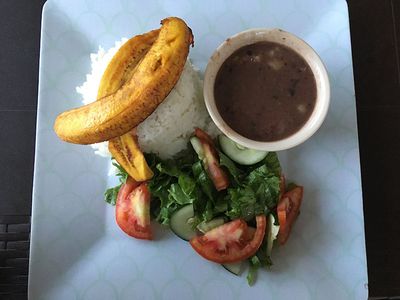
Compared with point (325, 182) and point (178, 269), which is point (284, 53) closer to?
point (325, 182)

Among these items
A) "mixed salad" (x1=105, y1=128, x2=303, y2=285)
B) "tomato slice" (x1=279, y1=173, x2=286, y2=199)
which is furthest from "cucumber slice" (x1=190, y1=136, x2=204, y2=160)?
"tomato slice" (x1=279, y1=173, x2=286, y2=199)

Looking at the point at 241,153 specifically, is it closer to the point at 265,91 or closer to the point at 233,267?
the point at 265,91

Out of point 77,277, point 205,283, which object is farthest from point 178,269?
point 77,277

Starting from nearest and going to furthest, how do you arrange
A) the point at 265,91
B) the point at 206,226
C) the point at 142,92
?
1. the point at 142,92
2. the point at 265,91
3. the point at 206,226

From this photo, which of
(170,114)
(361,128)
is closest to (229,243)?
(170,114)

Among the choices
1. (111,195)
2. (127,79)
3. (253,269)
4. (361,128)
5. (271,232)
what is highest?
(127,79)

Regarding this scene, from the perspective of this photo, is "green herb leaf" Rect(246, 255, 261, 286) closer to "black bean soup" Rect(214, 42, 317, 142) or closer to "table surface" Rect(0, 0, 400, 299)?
"black bean soup" Rect(214, 42, 317, 142)
